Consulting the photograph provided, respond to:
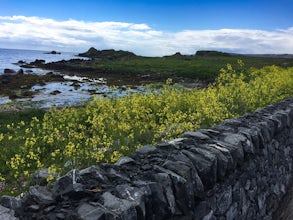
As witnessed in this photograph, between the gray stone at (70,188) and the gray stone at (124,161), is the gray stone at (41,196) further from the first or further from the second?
the gray stone at (124,161)

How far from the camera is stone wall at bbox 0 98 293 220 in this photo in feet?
11.0

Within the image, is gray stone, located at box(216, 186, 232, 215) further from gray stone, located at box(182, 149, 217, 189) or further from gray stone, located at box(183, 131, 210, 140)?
gray stone, located at box(183, 131, 210, 140)

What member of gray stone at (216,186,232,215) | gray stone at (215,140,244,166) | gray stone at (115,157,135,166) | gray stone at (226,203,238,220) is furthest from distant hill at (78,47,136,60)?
gray stone at (115,157,135,166)

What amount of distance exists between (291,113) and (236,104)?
2.59 meters

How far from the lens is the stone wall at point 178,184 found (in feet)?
11.0

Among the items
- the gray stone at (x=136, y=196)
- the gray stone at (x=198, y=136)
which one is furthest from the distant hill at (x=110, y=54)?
the gray stone at (x=136, y=196)

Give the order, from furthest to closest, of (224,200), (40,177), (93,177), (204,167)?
(40,177) < (224,200) < (204,167) < (93,177)

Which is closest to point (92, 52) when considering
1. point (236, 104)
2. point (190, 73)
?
point (190, 73)

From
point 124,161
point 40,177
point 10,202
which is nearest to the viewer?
point 10,202

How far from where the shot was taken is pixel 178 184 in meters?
4.07

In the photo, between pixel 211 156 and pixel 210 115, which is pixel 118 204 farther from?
pixel 210 115

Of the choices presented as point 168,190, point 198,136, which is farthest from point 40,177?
point 168,190

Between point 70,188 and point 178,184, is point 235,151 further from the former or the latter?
point 70,188

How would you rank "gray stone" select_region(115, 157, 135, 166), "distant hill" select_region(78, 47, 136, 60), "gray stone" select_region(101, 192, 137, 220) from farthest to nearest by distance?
"distant hill" select_region(78, 47, 136, 60) < "gray stone" select_region(115, 157, 135, 166) < "gray stone" select_region(101, 192, 137, 220)
